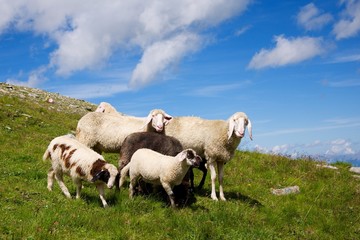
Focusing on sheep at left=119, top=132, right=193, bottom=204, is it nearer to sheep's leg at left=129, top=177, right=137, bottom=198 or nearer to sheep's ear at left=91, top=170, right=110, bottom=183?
sheep's leg at left=129, top=177, right=137, bottom=198

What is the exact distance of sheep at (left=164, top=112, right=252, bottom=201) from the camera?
40.6 feet

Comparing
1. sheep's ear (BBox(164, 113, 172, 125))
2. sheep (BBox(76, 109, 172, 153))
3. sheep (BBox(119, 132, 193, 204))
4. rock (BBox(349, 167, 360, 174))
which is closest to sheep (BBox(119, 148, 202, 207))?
sheep (BBox(119, 132, 193, 204))

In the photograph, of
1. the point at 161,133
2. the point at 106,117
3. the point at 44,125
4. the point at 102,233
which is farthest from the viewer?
the point at 44,125

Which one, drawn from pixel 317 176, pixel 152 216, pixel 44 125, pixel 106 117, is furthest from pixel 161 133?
pixel 44 125

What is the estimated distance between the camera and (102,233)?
27.4ft

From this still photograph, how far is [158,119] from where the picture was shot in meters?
13.2

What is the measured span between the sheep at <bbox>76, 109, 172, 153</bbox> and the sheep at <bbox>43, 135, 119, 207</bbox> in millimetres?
2384

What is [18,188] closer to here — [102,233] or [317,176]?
[102,233]

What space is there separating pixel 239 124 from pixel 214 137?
40.4 inches

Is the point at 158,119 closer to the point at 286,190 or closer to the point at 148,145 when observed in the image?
the point at 148,145

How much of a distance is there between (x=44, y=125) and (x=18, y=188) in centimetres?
1181

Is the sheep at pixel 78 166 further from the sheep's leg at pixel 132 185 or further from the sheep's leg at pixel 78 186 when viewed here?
the sheep's leg at pixel 132 185

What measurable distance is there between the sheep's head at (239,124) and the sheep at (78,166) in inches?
150

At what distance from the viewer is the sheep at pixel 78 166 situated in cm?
976
